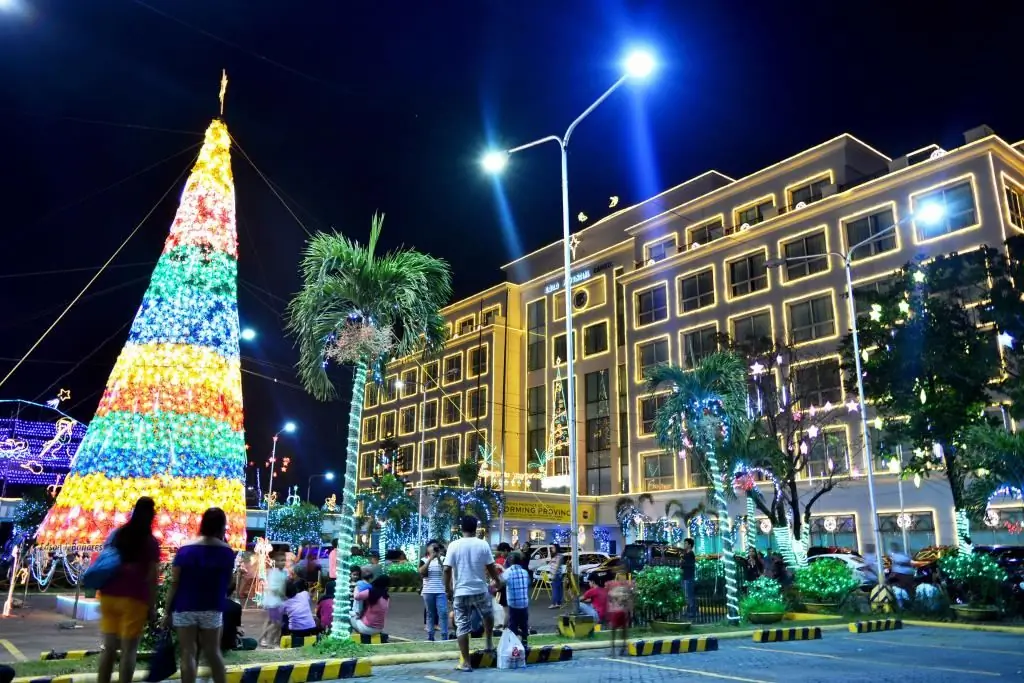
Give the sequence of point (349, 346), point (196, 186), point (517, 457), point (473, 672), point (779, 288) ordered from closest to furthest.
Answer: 1. point (473, 672)
2. point (349, 346)
3. point (196, 186)
4. point (779, 288)
5. point (517, 457)

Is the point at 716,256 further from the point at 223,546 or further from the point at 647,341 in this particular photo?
the point at 223,546

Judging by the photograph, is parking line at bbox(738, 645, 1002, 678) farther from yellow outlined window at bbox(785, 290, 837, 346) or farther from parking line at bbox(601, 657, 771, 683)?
yellow outlined window at bbox(785, 290, 837, 346)

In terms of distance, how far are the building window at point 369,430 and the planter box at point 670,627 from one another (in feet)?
224

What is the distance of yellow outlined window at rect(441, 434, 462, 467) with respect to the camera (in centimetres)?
6806

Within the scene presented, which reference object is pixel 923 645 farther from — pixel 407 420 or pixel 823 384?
pixel 407 420

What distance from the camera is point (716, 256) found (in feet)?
156

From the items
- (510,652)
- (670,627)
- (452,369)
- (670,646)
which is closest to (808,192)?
(452,369)

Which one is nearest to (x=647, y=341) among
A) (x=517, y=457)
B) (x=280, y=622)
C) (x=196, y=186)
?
(x=517, y=457)

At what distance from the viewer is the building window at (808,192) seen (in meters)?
44.4


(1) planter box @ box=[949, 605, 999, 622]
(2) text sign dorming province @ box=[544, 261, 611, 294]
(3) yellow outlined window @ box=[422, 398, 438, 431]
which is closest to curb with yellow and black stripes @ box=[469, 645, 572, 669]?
(1) planter box @ box=[949, 605, 999, 622]

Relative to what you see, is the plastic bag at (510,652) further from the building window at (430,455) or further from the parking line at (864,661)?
the building window at (430,455)

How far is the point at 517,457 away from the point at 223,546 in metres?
58.7

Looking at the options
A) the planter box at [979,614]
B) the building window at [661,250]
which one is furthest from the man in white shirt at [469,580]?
the building window at [661,250]

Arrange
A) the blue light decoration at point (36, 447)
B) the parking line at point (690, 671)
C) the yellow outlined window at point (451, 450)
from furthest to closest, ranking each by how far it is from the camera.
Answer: the yellow outlined window at point (451, 450)
the blue light decoration at point (36, 447)
the parking line at point (690, 671)
